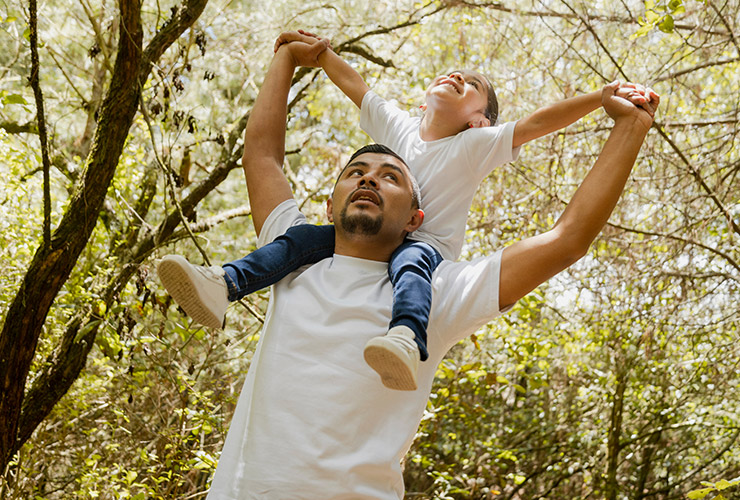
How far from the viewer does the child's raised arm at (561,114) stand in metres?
1.58

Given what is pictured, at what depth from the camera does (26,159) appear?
4.61m

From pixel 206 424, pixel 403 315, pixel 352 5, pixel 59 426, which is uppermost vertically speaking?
pixel 352 5

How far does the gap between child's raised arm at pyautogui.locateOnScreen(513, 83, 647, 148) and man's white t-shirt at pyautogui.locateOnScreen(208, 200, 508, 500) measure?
0.47m

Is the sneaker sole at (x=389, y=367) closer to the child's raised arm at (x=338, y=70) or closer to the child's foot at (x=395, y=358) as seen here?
the child's foot at (x=395, y=358)

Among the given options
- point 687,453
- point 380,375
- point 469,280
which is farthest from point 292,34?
point 687,453

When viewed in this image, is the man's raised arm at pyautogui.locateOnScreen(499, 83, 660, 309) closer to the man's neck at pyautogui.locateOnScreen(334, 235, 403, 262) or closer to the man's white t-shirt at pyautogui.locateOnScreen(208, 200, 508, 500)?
the man's white t-shirt at pyautogui.locateOnScreen(208, 200, 508, 500)

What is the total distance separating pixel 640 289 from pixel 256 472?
11.0 ft

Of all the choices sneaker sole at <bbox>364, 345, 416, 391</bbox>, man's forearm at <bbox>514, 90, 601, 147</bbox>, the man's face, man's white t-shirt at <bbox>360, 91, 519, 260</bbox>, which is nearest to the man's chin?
the man's face

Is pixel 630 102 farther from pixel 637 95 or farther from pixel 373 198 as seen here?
pixel 373 198

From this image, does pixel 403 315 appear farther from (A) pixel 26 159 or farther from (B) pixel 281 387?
(A) pixel 26 159

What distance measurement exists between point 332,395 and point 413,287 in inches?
10.9

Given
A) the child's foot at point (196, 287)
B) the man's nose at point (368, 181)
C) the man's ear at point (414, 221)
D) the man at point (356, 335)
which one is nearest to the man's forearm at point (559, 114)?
the man at point (356, 335)

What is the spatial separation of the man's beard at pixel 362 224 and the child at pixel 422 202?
83 millimetres

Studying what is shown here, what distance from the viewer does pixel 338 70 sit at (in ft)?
7.23
